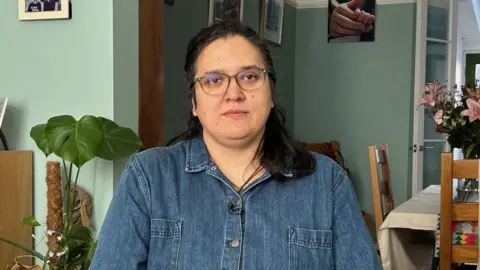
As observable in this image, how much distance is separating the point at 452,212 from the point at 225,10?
6.76 ft

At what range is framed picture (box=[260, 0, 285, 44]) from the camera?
4.40 m

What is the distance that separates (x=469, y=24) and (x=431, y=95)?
5.39 m

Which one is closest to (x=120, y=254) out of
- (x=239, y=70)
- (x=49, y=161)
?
(x=239, y=70)

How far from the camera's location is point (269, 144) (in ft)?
4.00

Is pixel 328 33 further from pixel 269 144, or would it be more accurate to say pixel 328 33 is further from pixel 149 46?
pixel 269 144

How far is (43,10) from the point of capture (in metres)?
1.79

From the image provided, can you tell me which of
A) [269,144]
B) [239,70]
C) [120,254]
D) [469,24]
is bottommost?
[120,254]

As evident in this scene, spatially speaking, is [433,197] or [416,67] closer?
[433,197]

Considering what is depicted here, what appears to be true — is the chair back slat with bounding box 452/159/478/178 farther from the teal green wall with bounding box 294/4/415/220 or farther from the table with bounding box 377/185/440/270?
the teal green wall with bounding box 294/4/415/220

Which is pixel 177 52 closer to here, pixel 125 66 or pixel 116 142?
pixel 125 66

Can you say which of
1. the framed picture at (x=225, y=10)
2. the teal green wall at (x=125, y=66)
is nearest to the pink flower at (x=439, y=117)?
the framed picture at (x=225, y=10)

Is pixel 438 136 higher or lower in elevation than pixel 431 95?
lower

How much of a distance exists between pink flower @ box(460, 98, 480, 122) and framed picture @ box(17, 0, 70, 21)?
1867 millimetres

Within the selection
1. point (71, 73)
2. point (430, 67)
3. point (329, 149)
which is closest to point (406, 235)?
point (71, 73)
